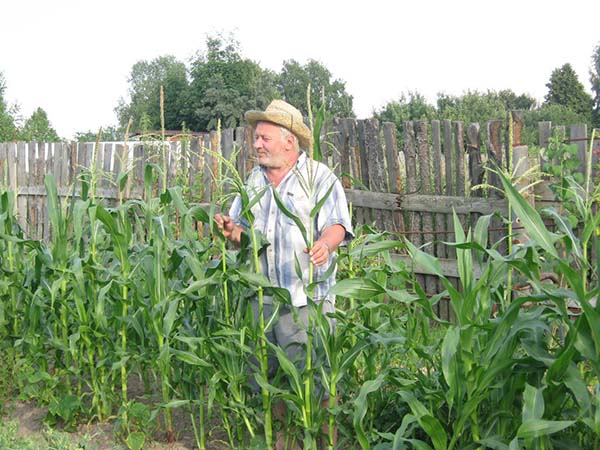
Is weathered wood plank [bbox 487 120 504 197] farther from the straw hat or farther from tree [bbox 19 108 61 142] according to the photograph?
tree [bbox 19 108 61 142]

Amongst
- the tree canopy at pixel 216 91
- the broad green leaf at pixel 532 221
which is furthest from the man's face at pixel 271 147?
the tree canopy at pixel 216 91

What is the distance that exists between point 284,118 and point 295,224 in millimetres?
540

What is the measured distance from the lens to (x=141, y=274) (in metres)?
5.06

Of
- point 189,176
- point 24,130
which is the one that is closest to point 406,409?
point 189,176

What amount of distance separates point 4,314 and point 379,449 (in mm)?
2828

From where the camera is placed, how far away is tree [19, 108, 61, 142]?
75.1ft

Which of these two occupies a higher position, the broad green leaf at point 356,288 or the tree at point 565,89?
the tree at point 565,89

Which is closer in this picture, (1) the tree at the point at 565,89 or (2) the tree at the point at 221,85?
(2) the tree at the point at 221,85

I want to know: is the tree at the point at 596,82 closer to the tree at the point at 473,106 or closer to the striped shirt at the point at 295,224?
the tree at the point at 473,106

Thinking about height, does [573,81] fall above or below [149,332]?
above

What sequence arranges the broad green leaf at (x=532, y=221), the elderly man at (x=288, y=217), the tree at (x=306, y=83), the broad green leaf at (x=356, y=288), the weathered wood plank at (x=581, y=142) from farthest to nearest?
the tree at (x=306, y=83)
the weathered wood plank at (x=581, y=142)
the elderly man at (x=288, y=217)
the broad green leaf at (x=356, y=288)
the broad green leaf at (x=532, y=221)

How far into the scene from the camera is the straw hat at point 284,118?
13.7ft

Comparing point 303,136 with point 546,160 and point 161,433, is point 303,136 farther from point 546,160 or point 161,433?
point 546,160

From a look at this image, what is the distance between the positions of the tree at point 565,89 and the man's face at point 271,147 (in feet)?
197
